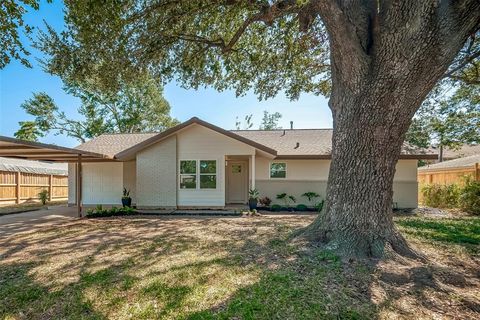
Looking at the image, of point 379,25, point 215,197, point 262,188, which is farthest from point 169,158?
point 379,25

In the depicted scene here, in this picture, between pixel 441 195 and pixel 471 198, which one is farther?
pixel 441 195

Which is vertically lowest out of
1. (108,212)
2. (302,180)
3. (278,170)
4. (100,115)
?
(108,212)

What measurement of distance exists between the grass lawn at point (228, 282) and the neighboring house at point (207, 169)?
6443 mm

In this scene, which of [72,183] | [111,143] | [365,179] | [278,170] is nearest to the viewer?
[365,179]

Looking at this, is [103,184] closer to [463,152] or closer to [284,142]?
[284,142]

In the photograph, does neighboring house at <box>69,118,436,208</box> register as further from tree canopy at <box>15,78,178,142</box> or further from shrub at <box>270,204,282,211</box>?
tree canopy at <box>15,78,178,142</box>

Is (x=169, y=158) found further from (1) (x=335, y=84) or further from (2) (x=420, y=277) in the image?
(2) (x=420, y=277)

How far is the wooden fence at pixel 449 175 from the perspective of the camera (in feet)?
47.7

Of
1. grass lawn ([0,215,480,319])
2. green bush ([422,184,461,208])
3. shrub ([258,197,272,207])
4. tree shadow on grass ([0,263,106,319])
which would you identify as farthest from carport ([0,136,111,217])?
green bush ([422,184,461,208])

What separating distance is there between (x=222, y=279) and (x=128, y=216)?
8.39 meters

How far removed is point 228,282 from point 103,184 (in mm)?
13206

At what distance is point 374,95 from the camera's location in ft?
15.6

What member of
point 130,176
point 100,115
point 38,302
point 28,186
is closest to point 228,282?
point 38,302

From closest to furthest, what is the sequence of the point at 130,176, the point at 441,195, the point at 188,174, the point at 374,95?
1. the point at 374,95
2. the point at 188,174
3. the point at 130,176
4. the point at 441,195
